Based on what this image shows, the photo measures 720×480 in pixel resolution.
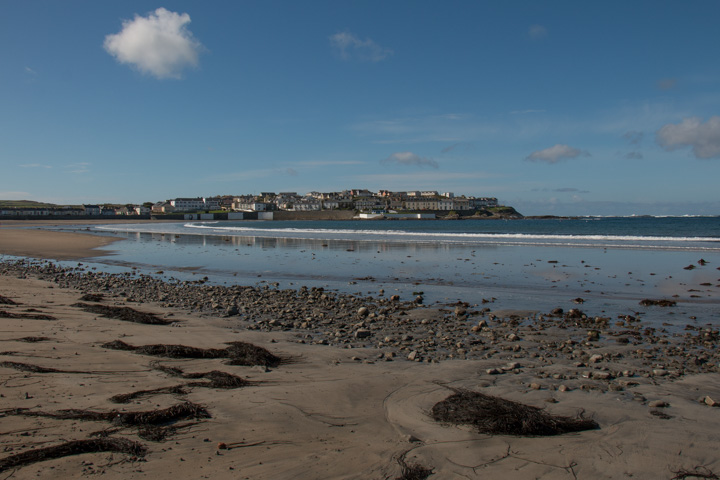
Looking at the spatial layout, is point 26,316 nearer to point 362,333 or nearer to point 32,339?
point 32,339

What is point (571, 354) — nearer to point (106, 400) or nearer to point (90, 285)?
point (106, 400)

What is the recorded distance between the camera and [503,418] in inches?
201

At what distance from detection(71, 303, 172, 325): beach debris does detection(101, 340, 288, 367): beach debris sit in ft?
7.52

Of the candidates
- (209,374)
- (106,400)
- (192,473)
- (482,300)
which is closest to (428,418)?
(192,473)

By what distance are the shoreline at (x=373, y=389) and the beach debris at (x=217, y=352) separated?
17 centimetres

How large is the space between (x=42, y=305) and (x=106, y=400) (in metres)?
8.34

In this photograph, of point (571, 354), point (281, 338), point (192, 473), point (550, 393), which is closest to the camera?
point (192, 473)

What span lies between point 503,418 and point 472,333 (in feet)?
15.2

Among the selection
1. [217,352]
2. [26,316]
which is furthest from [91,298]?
[217,352]

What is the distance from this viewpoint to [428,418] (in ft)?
17.6

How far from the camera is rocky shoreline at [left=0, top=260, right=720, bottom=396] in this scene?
7367 mm

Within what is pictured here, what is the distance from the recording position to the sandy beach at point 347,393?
4.25m

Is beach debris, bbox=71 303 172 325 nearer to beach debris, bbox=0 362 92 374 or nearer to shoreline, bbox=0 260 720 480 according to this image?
shoreline, bbox=0 260 720 480

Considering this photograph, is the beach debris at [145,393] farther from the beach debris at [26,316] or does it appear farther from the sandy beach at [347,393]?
the beach debris at [26,316]
